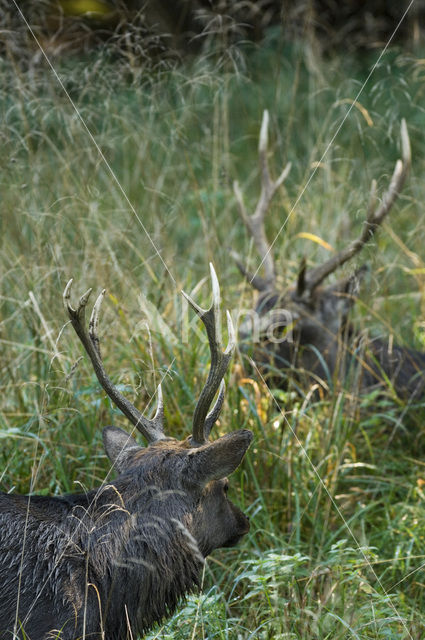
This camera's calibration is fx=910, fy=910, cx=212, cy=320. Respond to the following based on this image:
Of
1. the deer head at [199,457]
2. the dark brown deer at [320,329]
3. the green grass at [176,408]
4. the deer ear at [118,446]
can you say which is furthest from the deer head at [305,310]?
the deer head at [199,457]

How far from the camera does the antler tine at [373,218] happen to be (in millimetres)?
5148

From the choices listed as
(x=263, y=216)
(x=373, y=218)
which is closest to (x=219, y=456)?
(x=373, y=218)

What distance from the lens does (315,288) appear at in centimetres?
600

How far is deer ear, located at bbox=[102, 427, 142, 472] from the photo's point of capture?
3549 mm

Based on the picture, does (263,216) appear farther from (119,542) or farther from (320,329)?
(119,542)

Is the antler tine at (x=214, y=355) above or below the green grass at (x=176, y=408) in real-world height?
above

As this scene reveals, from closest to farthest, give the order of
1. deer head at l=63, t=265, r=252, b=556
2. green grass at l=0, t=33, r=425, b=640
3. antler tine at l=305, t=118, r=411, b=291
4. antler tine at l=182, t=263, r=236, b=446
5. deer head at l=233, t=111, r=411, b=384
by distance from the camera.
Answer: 1. deer head at l=63, t=265, r=252, b=556
2. antler tine at l=182, t=263, r=236, b=446
3. green grass at l=0, t=33, r=425, b=640
4. antler tine at l=305, t=118, r=411, b=291
5. deer head at l=233, t=111, r=411, b=384

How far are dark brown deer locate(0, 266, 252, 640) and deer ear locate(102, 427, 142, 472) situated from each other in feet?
0.46

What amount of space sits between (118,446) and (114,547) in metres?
0.57

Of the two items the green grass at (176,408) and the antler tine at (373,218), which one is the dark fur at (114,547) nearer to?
the green grass at (176,408)

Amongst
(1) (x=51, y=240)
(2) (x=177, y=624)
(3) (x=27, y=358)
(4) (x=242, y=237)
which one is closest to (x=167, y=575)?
(2) (x=177, y=624)

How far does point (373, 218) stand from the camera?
5.36 m

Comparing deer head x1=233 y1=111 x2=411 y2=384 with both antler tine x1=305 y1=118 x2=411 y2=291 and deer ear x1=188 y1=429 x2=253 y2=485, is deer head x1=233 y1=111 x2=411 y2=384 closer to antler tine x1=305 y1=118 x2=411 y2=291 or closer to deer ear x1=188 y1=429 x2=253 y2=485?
antler tine x1=305 y1=118 x2=411 y2=291

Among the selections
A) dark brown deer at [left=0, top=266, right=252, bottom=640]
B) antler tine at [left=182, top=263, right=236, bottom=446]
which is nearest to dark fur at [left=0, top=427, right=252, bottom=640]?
dark brown deer at [left=0, top=266, right=252, bottom=640]
